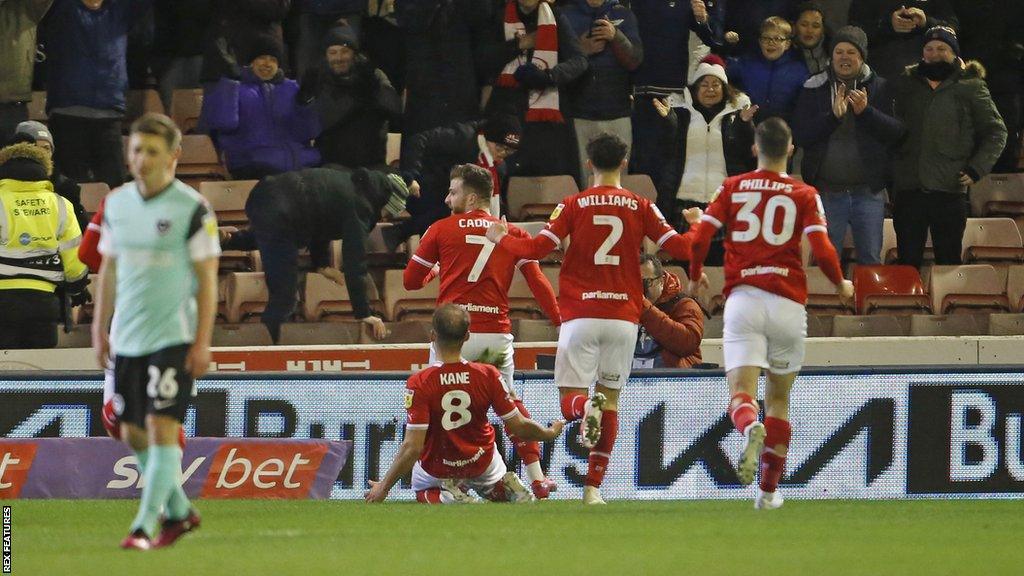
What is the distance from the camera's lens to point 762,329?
31.6 ft

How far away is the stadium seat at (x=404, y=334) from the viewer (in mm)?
13906

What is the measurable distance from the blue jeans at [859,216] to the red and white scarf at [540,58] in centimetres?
254

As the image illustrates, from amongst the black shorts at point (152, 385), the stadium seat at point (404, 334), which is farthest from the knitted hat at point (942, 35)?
the black shorts at point (152, 385)

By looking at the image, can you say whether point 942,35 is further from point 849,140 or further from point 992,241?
point 992,241

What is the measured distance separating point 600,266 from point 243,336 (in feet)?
14.6

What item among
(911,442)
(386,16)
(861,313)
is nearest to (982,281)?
(861,313)

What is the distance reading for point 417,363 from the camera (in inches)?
531

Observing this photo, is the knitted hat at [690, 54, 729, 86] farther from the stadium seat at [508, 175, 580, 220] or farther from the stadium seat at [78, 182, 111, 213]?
the stadium seat at [78, 182, 111, 213]

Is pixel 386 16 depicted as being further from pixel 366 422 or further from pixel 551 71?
pixel 366 422

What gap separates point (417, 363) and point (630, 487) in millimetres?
2075

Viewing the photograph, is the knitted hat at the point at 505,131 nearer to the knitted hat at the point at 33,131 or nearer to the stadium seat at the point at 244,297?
the stadium seat at the point at 244,297

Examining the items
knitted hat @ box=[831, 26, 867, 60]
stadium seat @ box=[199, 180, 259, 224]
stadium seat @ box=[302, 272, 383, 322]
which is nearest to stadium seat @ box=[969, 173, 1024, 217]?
knitted hat @ box=[831, 26, 867, 60]

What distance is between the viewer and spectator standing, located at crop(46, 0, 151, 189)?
15.4 meters

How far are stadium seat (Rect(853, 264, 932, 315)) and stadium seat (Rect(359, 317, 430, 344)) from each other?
3778 mm
